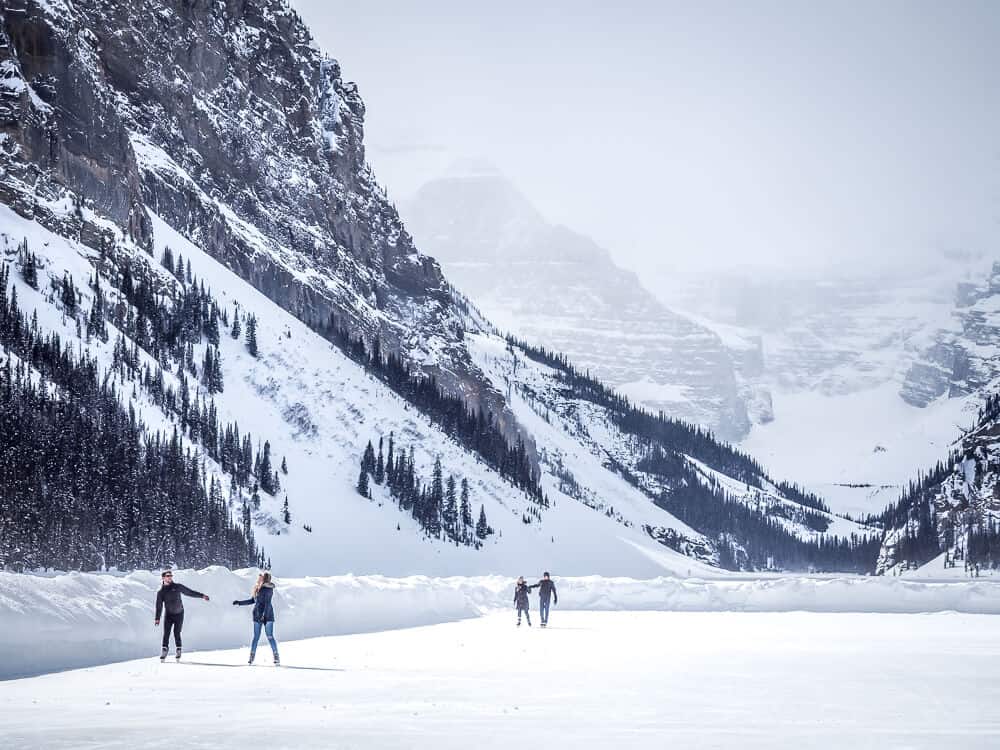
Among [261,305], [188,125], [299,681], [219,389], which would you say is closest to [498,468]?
[261,305]

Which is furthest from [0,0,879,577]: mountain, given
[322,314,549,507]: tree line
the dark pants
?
the dark pants

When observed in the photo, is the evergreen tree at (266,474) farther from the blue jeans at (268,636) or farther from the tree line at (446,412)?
the blue jeans at (268,636)

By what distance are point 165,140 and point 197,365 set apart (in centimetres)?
6045

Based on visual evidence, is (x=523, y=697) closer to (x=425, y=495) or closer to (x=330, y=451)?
(x=330, y=451)

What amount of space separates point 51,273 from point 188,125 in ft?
251

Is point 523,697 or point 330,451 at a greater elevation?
point 330,451

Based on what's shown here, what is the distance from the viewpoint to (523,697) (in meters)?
23.5

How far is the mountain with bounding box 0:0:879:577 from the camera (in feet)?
260

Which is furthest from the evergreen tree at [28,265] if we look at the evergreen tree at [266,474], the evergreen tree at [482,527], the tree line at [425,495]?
the evergreen tree at [482,527]

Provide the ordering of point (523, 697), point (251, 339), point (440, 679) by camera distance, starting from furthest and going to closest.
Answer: point (251, 339)
point (440, 679)
point (523, 697)

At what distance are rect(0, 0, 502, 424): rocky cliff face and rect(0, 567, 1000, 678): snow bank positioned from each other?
75.0 metres

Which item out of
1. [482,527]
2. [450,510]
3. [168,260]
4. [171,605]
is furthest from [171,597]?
[168,260]

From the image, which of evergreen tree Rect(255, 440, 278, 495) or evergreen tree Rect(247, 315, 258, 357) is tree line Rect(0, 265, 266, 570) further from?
evergreen tree Rect(247, 315, 258, 357)

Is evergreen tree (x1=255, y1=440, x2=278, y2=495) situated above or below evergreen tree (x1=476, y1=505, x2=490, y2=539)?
above
